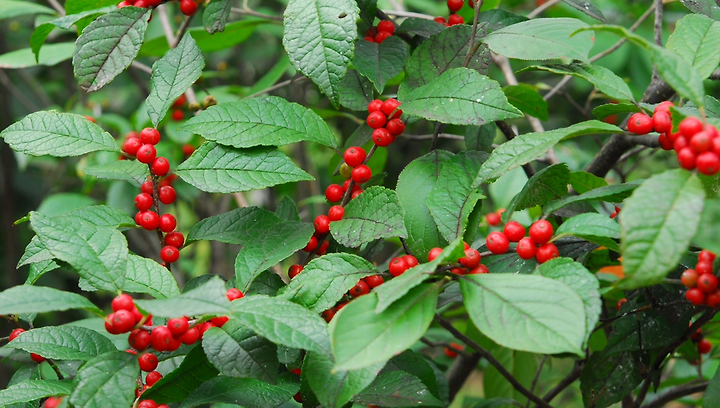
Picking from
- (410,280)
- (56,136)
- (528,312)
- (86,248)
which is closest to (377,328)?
(410,280)

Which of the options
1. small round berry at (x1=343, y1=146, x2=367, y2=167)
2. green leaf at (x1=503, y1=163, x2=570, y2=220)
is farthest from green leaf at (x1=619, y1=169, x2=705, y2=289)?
small round berry at (x1=343, y1=146, x2=367, y2=167)

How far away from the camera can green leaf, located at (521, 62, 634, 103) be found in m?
0.86

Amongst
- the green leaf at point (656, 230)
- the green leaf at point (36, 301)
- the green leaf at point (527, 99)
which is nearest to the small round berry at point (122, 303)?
the green leaf at point (36, 301)

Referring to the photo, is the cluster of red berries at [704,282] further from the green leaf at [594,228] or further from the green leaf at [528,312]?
the green leaf at [528,312]

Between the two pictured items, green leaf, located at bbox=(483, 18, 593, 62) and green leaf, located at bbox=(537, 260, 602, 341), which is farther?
green leaf, located at bbox=(483, 18, 593, 62)

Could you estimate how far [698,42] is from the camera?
0.88 m

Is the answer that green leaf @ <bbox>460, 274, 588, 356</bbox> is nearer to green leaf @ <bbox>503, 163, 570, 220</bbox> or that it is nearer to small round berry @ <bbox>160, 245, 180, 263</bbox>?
green leaf @ <bbox>503, 163, 570, 220</bbox>

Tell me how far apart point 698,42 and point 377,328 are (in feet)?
2.11

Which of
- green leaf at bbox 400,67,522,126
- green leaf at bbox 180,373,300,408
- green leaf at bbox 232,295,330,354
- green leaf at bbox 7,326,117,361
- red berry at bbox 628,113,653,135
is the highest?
green leaf at bbox 400,67,522,126

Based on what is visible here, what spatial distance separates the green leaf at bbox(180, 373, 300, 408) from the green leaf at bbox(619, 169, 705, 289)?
0.48 metres

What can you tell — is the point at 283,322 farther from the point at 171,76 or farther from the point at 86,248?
the point at 171,76

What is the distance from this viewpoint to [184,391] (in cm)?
84

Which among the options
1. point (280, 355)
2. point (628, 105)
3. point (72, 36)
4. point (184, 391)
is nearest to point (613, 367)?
point (628, 105)

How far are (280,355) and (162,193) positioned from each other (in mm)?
396
